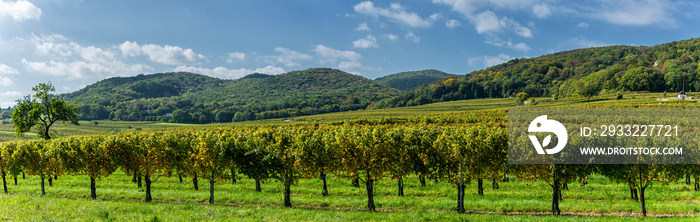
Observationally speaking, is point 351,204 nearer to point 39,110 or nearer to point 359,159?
point 359,159

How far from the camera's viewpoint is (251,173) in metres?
24.6

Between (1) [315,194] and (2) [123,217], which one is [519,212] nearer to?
(1) [315,194]

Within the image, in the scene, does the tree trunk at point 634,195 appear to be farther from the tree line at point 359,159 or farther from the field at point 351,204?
the field at point 351,204

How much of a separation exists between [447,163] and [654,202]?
13.6m

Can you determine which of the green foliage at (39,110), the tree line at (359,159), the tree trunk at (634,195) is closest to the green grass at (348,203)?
the tree trunk at (634,195)

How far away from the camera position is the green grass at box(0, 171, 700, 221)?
1848 centimetres

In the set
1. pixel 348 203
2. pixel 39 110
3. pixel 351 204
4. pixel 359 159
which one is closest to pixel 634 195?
pixel 359 159

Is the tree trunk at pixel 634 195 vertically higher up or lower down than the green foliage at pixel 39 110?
lower down

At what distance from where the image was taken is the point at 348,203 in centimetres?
2333

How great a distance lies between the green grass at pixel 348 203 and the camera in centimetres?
1848

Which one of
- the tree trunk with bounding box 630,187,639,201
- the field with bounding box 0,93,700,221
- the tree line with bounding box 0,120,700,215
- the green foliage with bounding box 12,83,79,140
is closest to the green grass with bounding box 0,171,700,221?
the field with bounding box 0,93,700,221

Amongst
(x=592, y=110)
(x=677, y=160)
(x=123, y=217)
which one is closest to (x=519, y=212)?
(x=677, y=160)

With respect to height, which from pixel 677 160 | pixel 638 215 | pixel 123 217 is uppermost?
pixel 677 160

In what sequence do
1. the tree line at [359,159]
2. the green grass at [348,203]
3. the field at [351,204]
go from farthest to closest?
the tree line at [359,159] → the green grass at [348,203] → the field at [351,204]
